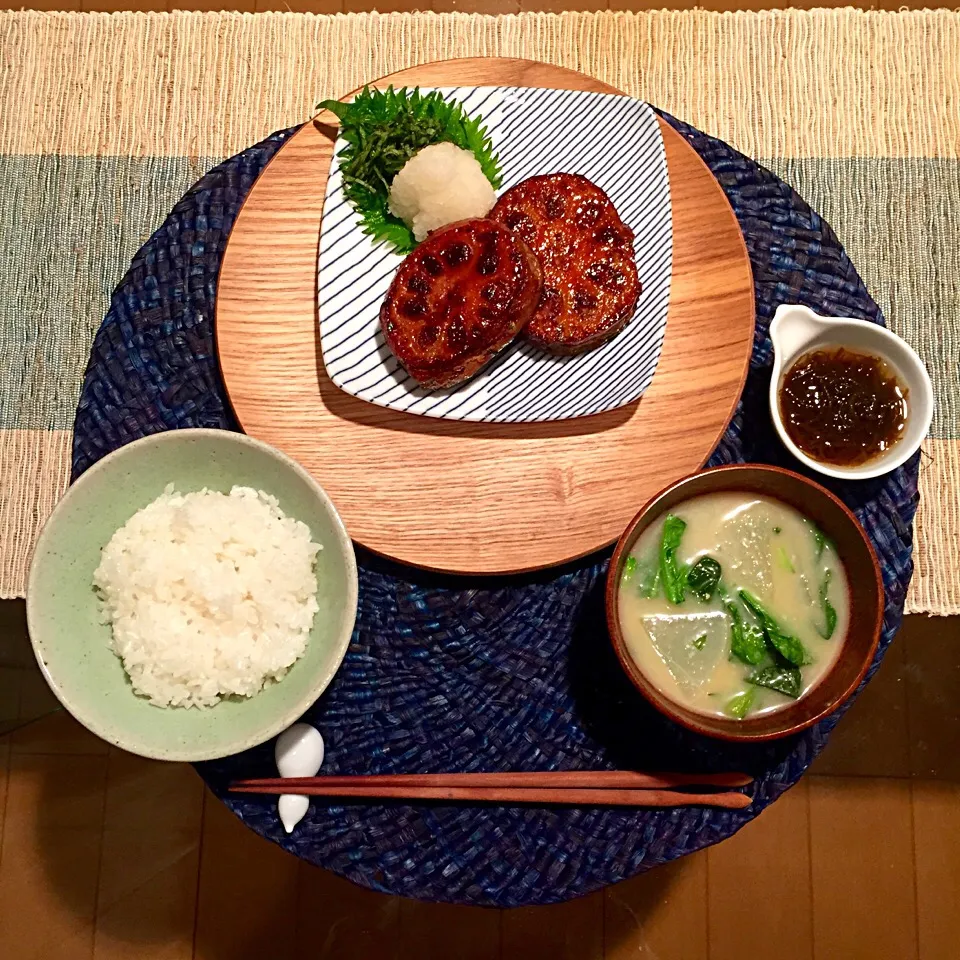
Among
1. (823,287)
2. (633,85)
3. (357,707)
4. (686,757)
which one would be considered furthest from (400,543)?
(633,85)

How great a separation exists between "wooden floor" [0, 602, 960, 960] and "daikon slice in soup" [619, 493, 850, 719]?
4.33ft

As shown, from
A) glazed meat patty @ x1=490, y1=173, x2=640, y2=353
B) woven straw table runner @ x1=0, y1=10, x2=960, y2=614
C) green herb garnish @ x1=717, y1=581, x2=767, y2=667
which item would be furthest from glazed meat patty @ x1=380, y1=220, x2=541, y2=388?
woven straw table runner @ x1=0, y1=10, x2=960, y2=614

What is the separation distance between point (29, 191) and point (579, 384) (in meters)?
2.11

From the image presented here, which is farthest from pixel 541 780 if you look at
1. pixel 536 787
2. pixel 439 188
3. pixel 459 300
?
pixel 439 188

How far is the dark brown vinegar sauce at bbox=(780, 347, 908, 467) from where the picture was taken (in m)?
2.32

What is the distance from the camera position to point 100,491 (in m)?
2.08

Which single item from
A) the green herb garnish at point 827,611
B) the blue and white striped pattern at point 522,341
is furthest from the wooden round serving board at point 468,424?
the green herb garnish at point 827,611

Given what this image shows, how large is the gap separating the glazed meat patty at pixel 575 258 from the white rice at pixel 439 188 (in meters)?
0.09

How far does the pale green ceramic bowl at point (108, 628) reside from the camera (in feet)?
6.57

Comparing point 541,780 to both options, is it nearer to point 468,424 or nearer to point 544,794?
point 544,794

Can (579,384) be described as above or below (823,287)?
below

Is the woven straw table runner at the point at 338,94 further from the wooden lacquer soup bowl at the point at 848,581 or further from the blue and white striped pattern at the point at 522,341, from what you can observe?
the wooden lacquer soup bowl at the point at 848,581

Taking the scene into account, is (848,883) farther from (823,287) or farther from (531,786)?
(823,287)

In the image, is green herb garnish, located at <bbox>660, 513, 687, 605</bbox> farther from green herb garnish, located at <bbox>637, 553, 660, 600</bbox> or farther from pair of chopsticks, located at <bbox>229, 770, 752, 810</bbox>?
pair of chopsticks, located at <bbox>229, 770, 752, 810</bbox>
